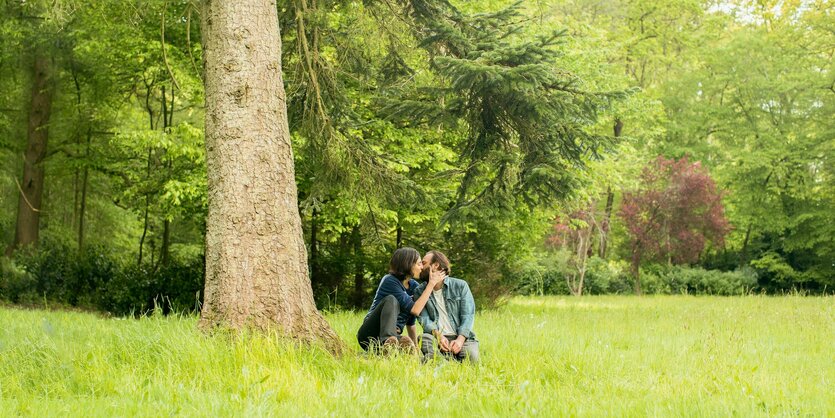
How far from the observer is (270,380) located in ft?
16.2

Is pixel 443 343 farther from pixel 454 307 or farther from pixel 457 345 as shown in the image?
pixel 454 307

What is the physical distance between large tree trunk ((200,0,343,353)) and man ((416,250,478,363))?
0.90 meters

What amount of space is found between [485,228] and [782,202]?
17446 mm

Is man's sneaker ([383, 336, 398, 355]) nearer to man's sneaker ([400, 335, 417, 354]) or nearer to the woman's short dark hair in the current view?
man's sneaker ([400, 335, 417, 354])

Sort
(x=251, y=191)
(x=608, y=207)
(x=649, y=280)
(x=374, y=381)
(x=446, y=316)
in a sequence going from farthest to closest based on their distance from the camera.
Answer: (x=608, y=207), (x=649, y=280), (x=446, y=316), (x=251, y=191), (x=374, y=381)

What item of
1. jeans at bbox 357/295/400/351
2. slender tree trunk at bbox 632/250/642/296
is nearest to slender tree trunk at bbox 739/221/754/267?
slender tree trunk at bbox 632/250/642/296

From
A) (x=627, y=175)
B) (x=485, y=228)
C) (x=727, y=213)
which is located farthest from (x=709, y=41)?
(x=485, y=228)

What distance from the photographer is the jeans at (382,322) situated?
6531 mm

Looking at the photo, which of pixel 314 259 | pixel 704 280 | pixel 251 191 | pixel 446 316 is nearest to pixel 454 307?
pixel 446 316

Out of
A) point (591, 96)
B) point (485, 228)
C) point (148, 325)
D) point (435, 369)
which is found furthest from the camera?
point (485, 228)

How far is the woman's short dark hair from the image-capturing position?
22.4ft

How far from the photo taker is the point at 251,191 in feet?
20.6

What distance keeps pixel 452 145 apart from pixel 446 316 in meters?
10.0

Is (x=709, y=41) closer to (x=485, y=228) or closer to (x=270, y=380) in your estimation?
(x=485, y=228)
